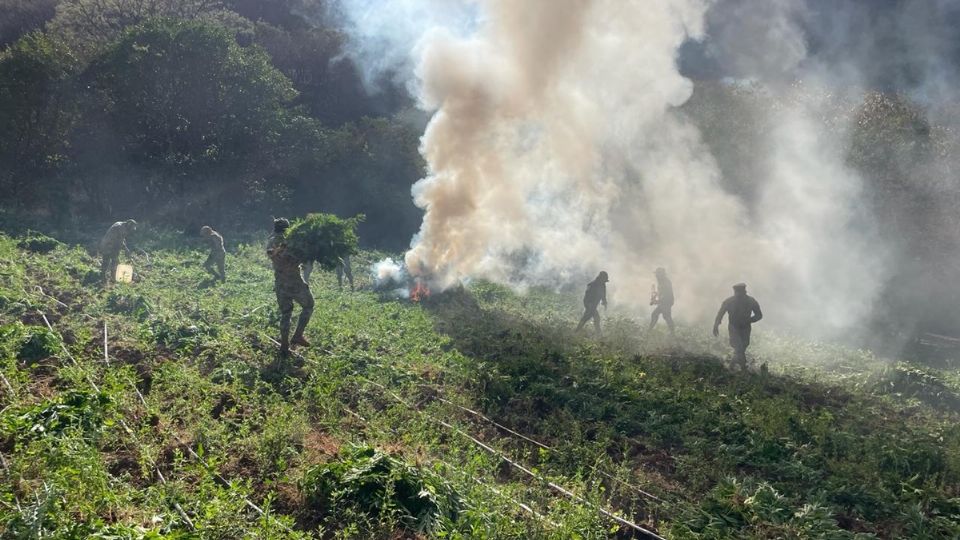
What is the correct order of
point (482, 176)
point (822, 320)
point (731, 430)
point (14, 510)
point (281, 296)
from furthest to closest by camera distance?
point (822, 320)
point (482, 176)
point (281, 296)
point (731, 430)
point (14, 510)

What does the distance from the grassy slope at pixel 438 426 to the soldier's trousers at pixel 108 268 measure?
4.93 ft

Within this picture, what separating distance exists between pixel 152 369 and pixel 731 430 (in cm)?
917

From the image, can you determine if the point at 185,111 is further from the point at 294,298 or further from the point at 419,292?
the point at 294,298

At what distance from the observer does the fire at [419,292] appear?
21094 millimetres

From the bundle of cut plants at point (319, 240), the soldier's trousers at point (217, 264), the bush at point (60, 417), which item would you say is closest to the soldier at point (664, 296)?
the bundle of cut plants at point (319, 240)

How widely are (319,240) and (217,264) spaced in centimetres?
994

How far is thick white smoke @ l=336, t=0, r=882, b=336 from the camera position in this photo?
841 inches

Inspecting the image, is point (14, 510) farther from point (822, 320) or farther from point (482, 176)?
point (822, 320)

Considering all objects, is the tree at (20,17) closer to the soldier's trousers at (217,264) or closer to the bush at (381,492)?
the soldier's trousers at (217,264)

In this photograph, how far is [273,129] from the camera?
3669 centimetres

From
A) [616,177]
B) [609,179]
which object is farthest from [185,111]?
[616,177]

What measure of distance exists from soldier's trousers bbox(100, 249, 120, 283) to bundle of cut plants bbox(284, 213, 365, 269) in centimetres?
832

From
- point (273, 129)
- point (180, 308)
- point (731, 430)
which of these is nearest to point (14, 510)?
point (731, 430)

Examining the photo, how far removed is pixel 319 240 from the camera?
13.2m
